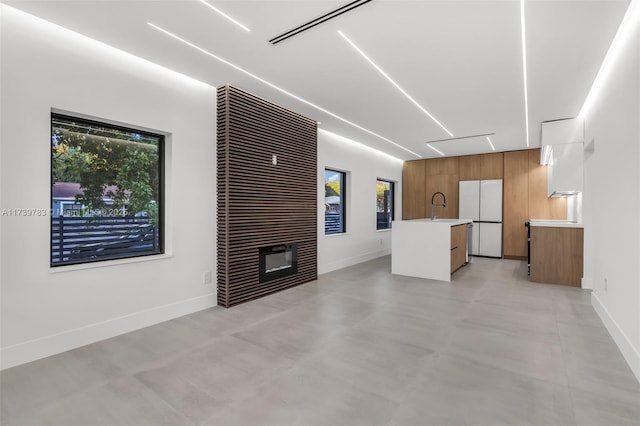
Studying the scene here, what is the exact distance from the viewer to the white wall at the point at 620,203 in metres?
2.31

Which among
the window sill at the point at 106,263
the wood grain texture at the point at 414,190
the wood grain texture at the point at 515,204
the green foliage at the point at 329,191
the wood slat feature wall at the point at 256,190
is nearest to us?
the window sill at the point at 106,263

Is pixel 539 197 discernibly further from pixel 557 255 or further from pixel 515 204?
pixel 557 255

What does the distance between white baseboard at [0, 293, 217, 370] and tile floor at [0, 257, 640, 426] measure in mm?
83

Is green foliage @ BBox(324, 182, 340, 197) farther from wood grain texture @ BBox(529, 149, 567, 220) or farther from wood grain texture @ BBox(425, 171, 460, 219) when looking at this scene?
wood grain texture @ BBox(529, 149, 567, 220)

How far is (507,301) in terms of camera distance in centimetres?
403

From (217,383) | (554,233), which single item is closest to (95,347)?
(217,383)

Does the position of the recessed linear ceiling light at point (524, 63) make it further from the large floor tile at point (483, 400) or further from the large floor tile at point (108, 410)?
the large floor tile at point (108, 410)

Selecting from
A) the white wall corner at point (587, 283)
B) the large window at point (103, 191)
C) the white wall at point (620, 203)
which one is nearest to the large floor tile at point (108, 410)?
the large window at point (103, 191)

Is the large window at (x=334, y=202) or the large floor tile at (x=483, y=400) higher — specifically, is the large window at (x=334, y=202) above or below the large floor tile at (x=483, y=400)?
above

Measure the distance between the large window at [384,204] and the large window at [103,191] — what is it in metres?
5.75

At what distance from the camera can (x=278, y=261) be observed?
4.60 metres

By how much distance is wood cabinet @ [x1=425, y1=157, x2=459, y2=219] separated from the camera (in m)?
8.41

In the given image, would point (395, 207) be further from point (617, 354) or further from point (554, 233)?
point (617, 354)

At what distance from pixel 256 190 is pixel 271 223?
1.77ft
